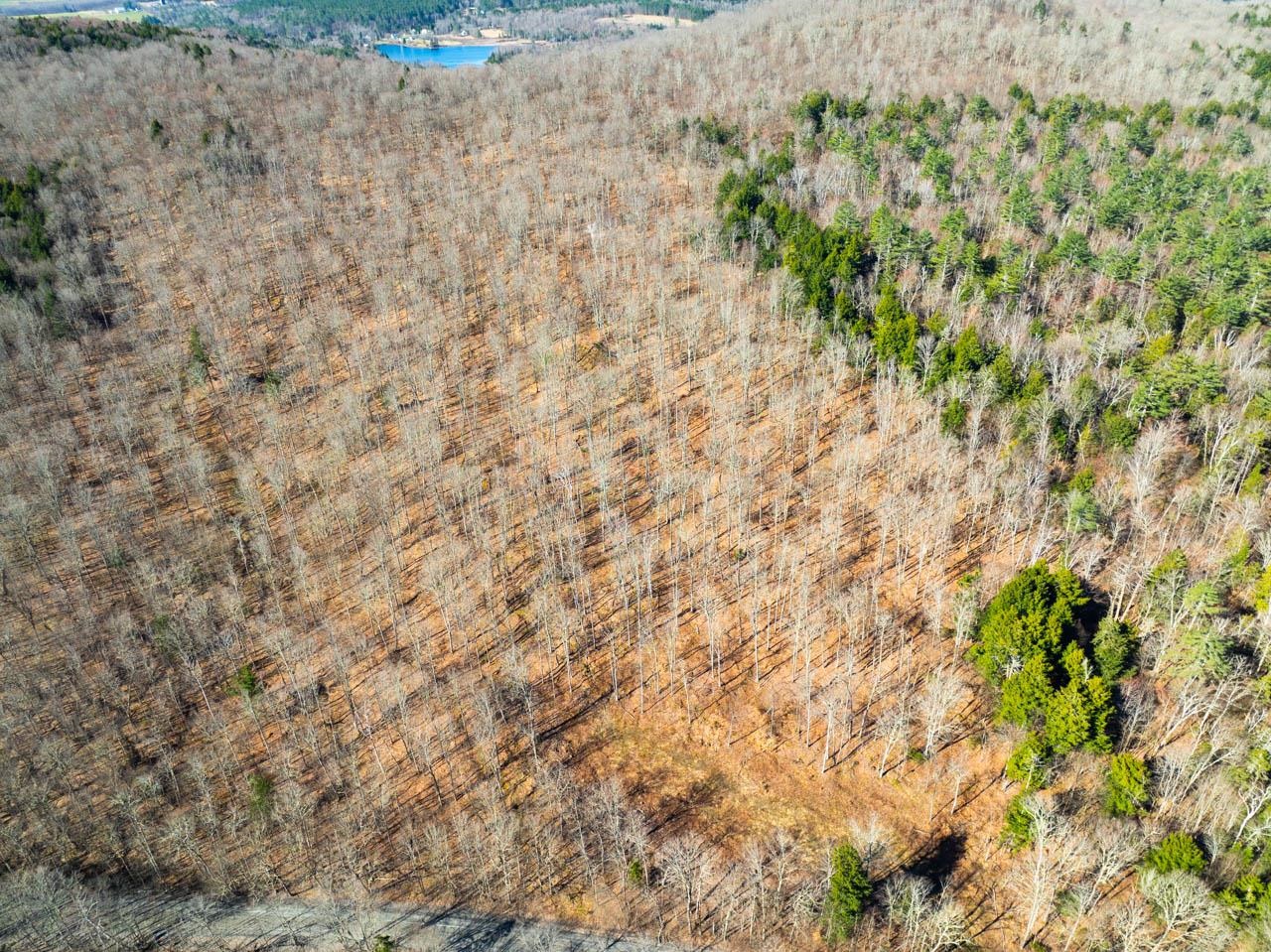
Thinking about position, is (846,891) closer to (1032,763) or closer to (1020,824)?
(1020,824)

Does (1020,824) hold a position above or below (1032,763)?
below

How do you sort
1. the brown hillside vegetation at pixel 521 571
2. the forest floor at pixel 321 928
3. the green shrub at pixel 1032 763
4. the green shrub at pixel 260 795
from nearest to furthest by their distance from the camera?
1. the forest floor at pixel 321 928
2. the green shrub at pixel 1032 763
3. the brown hillside vegetation at pixel 521 571
4. the green shrub at pixel 260 795

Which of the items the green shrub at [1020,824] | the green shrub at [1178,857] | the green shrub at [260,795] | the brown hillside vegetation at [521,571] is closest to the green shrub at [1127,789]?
the brown hillside vegetation at [521,571]

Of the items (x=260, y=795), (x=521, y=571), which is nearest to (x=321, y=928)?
(x=260, y=795)

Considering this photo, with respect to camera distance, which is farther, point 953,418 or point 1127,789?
point 953,418

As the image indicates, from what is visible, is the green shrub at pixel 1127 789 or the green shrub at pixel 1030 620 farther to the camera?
the green shrub at pixel 1030 620

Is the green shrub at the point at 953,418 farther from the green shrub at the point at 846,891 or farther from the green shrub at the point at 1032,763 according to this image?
the green shrub at the point at 846,891

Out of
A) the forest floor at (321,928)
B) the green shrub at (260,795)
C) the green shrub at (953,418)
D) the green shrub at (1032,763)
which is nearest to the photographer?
the forest floor at (321,928)

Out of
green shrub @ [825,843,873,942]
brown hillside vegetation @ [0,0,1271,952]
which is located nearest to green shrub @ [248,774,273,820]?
brown hillside vegetation @ [0,0,1271,952]

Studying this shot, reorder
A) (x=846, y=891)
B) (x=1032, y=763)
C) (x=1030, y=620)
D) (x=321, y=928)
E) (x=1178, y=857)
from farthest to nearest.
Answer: (x=1030, y=620)
(x=1032, y=763)
(x=321, y=928)
(x=846, y=891)
(x=1178, y=857)

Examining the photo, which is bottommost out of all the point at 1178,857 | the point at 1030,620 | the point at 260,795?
the point at 260,795
